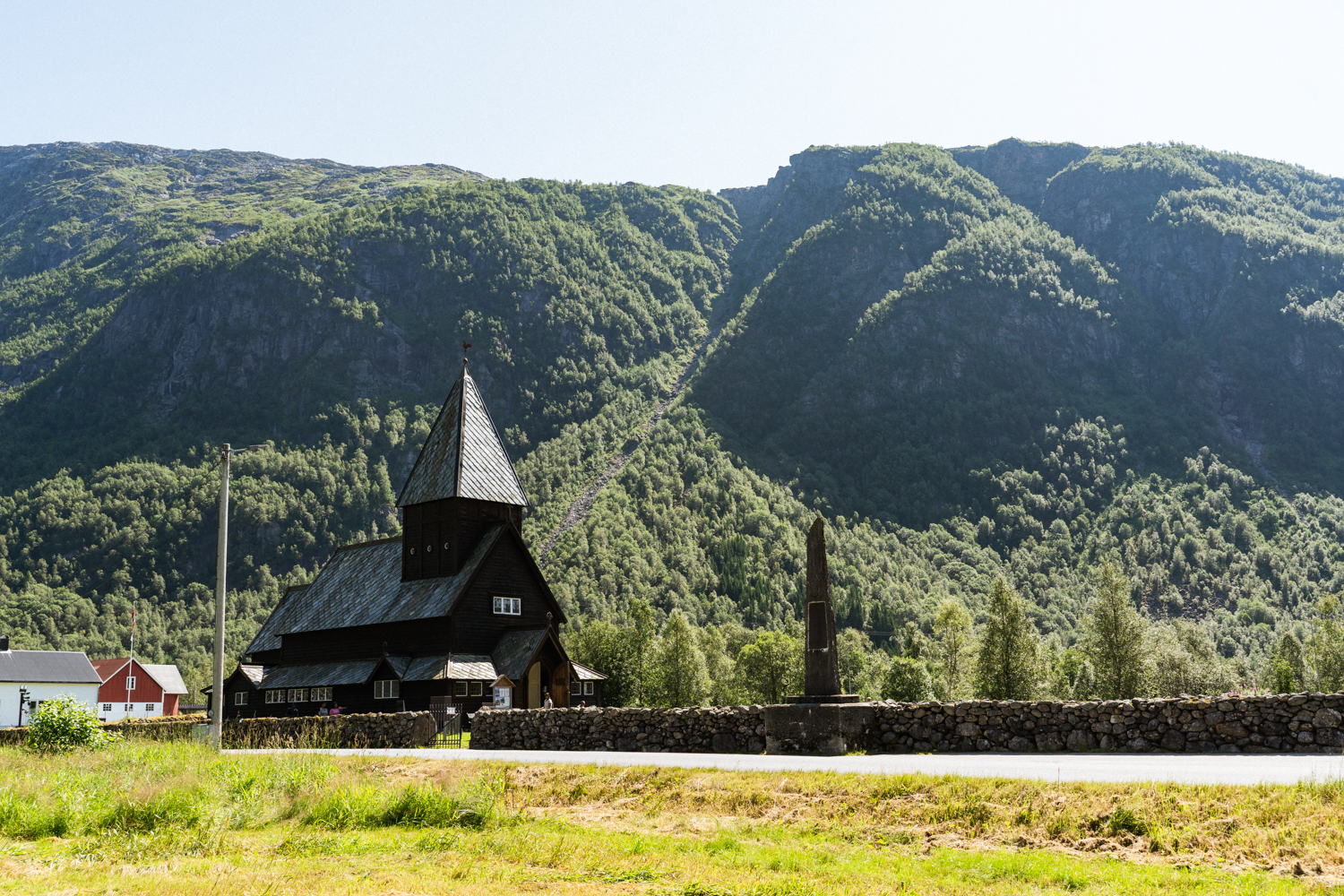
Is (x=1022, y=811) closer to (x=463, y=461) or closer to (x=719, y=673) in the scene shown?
(x=463, y=461)

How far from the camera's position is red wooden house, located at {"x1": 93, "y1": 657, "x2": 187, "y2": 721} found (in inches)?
4523

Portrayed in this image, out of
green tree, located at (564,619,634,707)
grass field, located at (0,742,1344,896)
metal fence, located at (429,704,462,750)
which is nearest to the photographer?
grass field, located at (0,742,1344,896)

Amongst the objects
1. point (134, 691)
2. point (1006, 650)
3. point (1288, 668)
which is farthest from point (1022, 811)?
point (134, 691)

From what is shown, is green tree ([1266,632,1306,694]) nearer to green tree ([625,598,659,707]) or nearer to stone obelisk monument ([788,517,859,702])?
green tree ([625,598,659,707])

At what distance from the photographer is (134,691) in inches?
4683

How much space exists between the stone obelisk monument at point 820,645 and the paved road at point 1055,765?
2.62m

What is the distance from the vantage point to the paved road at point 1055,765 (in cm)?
1545

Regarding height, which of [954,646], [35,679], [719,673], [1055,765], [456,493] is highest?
[456,493]

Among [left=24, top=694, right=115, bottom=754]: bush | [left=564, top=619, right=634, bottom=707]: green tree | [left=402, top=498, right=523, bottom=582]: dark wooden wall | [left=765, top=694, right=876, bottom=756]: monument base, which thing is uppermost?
[left=402, top=498, right=523, bottom=582]: dark wooden wall

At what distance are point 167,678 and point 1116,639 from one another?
111m

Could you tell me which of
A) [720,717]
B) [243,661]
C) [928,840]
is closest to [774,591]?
[243,661]

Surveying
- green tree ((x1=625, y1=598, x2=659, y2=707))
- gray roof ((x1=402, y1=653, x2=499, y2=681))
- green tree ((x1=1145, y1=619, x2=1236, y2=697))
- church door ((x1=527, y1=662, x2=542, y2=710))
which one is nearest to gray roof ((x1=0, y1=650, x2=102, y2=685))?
green tree ((x1=625, y1=598, x2=659, y2=707))

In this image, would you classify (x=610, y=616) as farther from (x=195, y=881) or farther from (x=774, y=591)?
(x=195, y=881)

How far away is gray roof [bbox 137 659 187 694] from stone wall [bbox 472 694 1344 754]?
11307cm
